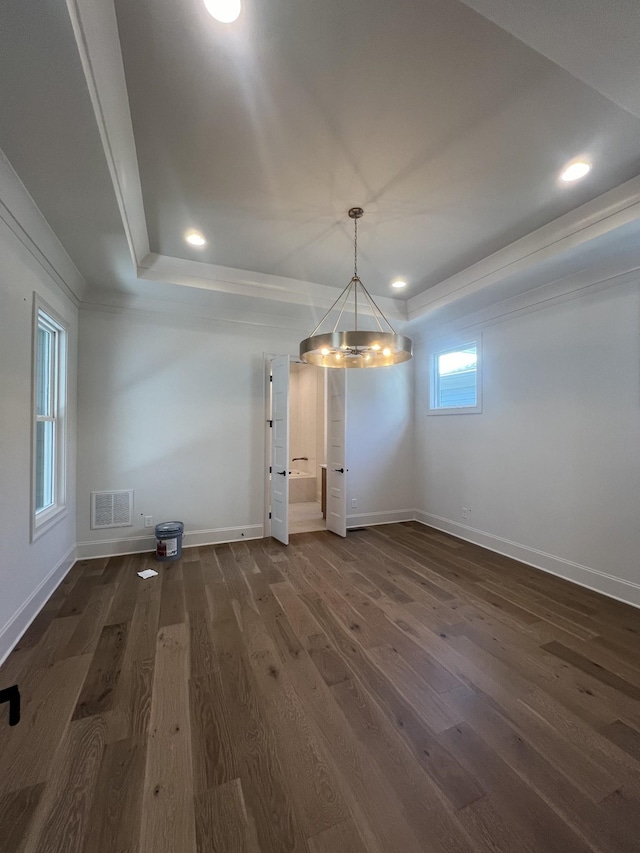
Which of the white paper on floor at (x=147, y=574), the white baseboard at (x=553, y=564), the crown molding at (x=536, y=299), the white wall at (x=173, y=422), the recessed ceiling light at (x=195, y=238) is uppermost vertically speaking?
the recessed ceiling light at (x=195, y=238)

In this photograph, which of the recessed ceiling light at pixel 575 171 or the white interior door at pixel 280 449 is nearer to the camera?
the recessed ceiling light at pixel 575 171

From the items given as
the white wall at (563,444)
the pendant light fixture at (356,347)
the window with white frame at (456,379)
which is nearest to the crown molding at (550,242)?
the white wall at (563,444)

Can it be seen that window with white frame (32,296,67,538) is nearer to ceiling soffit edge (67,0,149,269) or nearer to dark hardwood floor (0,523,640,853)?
dark hardwood floor (0,523,640,853)

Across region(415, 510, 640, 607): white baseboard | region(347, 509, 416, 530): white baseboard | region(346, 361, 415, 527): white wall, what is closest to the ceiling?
region(346, 361, 415, 527): white wall

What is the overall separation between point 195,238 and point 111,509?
3073 millimetres

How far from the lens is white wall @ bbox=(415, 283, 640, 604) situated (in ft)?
9.80

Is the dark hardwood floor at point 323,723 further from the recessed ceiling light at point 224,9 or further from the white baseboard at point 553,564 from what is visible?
the recessed ceiling light at point 224,9

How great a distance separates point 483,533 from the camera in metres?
4.27

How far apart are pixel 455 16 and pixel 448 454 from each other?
4.23 metres

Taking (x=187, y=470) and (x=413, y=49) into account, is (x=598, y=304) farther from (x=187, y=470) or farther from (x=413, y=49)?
(x=187, y=470)

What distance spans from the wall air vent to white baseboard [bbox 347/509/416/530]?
2918mm

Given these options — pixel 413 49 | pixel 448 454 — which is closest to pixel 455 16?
pixel 413 49

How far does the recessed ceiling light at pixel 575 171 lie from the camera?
7.19ft

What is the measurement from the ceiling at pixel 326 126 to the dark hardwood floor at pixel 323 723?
2.95 metres
